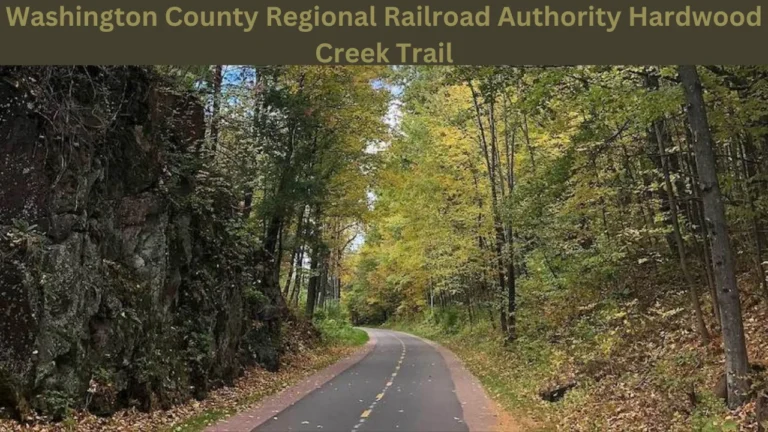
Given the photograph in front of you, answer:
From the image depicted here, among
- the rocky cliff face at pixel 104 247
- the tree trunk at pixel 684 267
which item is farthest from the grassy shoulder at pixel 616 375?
the rocky cliff face at pixel 104 247

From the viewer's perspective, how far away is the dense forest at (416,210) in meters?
8.80

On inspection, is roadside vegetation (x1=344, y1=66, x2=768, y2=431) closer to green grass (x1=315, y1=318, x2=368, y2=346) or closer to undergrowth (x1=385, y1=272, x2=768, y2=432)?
undergrowth (x1=385, y1=272, x2=768, y2=432)

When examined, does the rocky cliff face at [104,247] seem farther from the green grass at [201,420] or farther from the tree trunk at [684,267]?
the tree trunk at [684,267]

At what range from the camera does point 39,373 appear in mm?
8430

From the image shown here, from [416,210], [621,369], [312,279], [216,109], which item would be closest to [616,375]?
[621,369]

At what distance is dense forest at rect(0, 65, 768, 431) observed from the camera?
8805 mm

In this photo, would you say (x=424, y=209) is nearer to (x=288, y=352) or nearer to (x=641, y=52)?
(x=288, y=352)

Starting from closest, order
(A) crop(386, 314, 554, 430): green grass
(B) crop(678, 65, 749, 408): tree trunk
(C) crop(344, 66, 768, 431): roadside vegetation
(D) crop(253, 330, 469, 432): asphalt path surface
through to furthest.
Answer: (B) crop(678, 65, 749, 408): tree trunk
(C) crop(344, 66, 768, 431): roadside vegetation
(D) crop(253, 330, 469, 432): asphalt path surface
(A) crop(386, 314, 554, 430): green grass

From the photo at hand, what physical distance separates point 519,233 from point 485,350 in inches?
214

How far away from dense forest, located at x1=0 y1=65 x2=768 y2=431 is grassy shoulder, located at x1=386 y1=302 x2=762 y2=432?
0.07 meters

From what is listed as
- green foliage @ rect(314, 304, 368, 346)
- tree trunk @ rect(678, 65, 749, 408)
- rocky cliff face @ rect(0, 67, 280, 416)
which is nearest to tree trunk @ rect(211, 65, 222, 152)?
rocky cliff face @ rect(0, 67, 280, 416)

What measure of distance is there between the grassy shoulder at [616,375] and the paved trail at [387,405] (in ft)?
2.78

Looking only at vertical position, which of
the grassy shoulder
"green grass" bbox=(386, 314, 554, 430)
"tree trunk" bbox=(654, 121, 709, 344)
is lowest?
"green grass" bbox=(386, 314, 554, 430)

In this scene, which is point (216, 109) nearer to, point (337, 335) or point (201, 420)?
point (201, 420)
